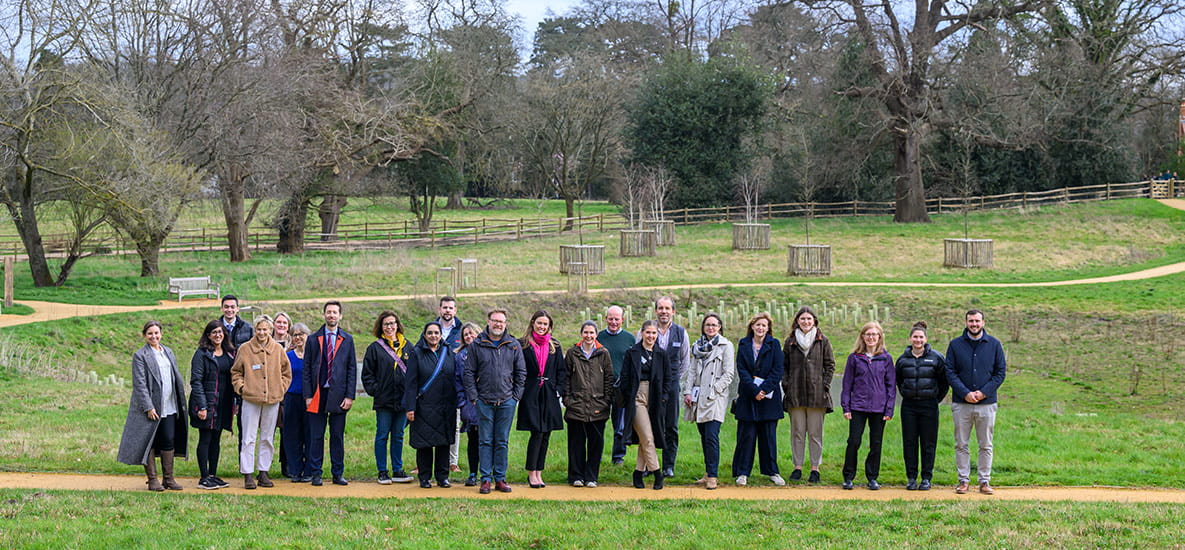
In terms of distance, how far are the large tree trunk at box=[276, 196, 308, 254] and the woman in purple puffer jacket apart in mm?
30177

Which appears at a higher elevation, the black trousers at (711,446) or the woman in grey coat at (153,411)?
the woman in grey coat at (153,411)

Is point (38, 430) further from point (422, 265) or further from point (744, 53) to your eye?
point (744, 53)

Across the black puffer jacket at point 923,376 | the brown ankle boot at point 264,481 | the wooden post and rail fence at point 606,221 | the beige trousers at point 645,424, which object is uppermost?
the wooden post and rail fence at point 606,221

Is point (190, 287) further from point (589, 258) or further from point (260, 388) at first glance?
point (260, 388)

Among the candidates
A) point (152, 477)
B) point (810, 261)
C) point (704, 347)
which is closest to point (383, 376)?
point (152, 477)

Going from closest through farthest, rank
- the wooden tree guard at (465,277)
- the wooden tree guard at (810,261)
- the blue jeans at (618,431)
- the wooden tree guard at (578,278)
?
1. the blue jeans at (618,431)
2. the wooden tree guard at (578,278)
3. the wooden tree guard at (465,277)
4. the wooden tree guard at (810,261)

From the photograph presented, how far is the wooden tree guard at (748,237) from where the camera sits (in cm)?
3566

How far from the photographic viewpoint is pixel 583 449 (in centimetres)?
992

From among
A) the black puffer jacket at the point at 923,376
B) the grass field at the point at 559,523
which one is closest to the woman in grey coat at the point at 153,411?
the grass field at the point at 559,523

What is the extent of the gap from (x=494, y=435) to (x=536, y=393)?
495mm

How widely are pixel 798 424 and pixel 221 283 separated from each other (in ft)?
66.6

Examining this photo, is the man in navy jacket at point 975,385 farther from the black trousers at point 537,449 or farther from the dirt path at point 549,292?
the dirt path at point 549,292

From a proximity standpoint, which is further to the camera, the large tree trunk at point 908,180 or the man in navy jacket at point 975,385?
the large tree trunk at point 908,180

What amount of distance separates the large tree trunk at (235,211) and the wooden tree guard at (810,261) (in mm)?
15866
